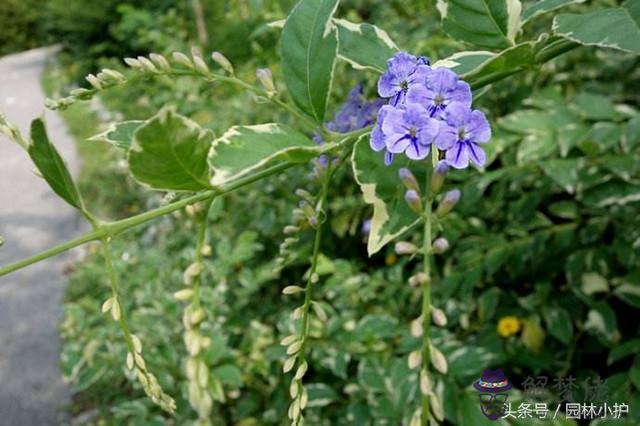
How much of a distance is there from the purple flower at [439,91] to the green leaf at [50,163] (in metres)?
0.27

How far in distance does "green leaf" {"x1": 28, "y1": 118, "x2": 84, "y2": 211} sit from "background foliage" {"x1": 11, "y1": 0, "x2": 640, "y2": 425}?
0.50 m

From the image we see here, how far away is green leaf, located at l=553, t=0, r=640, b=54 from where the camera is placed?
0.54 m

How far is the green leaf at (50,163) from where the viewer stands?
1.58 feet

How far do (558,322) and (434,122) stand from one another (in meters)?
1.15

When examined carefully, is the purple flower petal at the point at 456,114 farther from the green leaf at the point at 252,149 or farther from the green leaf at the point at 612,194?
the green leaf at the point at 612,194

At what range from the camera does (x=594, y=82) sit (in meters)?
1.87

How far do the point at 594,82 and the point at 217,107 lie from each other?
144 cm

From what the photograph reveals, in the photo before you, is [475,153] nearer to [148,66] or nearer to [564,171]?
[148,66]

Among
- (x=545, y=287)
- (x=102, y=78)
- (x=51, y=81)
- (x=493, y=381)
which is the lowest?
(x=51, y=81)

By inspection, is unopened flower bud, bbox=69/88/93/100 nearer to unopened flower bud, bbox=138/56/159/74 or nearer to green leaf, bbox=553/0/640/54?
unopened flower bud, bbox=138/56/159/74

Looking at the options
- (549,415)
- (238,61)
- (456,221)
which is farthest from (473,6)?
(238,61)

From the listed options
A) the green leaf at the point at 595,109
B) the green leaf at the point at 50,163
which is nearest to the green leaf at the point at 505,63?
the green leaf at the point at 50,163

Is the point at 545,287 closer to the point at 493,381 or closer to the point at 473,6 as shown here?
the point at 493,381

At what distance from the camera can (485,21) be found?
2.21 feet
